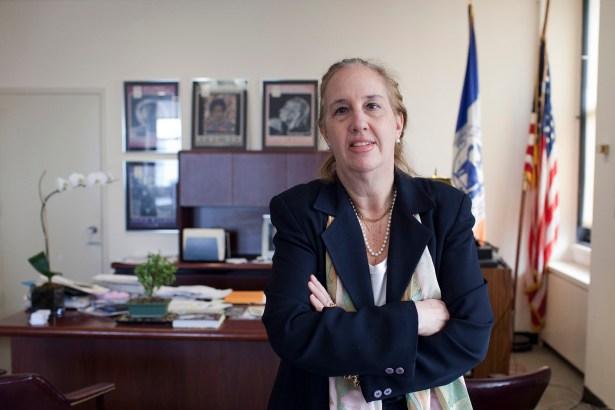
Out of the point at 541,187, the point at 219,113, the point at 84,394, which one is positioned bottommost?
the point at 84,394

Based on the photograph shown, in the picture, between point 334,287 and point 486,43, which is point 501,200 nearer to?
point 486,43

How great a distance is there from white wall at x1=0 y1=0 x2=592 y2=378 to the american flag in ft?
0.74

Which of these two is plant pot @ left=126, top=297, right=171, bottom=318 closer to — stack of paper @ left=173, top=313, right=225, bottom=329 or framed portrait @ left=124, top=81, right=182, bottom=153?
stack of paper @ left=173, top=313, right=225, bottom=329

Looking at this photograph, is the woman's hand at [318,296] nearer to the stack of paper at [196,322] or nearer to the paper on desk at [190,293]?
the stack of paper at [196,322]

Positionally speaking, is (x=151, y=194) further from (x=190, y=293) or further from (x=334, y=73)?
(x=334, y=73)

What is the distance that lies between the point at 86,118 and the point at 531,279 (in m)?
4.51

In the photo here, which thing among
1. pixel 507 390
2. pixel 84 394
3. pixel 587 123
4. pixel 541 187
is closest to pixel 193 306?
pixel 84 394

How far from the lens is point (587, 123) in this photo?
5.03 metres

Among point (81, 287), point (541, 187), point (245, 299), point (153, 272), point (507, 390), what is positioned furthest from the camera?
point (541, 187)

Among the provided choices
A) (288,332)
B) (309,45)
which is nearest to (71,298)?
(288,332)

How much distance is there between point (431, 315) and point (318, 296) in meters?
0.27

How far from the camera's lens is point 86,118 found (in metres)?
5.55

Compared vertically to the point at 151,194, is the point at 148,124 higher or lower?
→ higher

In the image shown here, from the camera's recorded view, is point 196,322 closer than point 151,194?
Yes
